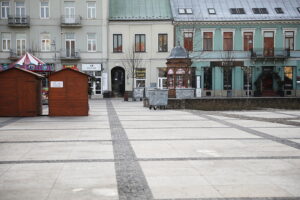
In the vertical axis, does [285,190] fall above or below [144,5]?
below

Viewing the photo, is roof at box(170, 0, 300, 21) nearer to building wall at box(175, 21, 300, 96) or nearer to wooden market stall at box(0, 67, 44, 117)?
building wall at box(175, 21, 300, 96)

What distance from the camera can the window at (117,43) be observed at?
40.5m

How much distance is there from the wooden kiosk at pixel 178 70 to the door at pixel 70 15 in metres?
15.9

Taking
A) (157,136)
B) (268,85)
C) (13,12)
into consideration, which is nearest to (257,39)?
(268,85)

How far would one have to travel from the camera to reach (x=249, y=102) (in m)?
23.9

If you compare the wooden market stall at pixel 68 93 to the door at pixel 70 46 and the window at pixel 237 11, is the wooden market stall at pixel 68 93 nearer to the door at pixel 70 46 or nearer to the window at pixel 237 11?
the door at pixel 70 46

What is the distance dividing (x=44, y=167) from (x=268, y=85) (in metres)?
36.8

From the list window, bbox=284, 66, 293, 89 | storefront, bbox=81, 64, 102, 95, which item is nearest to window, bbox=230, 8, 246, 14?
window, bbox=284, 66, 293, 89

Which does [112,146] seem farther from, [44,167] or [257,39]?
[257,39]

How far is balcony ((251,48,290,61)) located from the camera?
40.0m

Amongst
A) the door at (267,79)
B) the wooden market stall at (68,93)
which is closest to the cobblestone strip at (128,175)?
the wooden market stall at (68,93)

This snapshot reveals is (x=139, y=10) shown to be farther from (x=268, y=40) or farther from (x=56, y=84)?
(x=56, y=84)

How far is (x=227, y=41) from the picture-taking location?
1609 inches

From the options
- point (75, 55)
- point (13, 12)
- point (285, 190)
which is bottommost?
point (285, 190)
